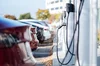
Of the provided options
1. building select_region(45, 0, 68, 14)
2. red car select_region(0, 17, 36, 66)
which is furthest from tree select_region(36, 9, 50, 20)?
red car select_region(0, 17, 36, 66)

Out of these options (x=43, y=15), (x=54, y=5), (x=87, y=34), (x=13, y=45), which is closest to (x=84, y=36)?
(x=87, y=34)

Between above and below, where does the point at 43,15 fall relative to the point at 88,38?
below

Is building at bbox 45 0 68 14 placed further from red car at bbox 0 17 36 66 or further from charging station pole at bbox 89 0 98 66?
charging station pole at bbox 89 0 98 66

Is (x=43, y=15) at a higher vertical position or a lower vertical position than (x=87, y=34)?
lower

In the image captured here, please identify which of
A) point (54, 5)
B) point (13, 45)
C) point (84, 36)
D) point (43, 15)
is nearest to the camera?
point (84, 36)

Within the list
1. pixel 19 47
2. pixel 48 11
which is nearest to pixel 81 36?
pixel 19 47

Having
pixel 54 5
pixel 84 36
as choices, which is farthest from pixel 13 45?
pixel 54 5

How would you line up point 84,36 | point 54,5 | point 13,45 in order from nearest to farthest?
point 84,36 → point 13,45 → point 54,5

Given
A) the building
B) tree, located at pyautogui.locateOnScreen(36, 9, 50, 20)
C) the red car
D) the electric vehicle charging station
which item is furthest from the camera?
the building

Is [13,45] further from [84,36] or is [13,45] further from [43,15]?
[43,15]

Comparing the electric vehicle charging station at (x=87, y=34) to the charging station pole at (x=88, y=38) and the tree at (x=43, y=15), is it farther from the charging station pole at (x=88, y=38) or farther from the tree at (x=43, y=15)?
the tree at (x=43, y=15)

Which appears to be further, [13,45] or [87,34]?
[13,45]

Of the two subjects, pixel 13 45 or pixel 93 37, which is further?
pixel 13 45

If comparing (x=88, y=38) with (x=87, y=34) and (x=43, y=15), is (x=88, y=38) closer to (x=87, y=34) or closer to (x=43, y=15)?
(x=87, y=34)
